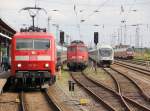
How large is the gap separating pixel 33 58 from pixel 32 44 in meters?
0.80

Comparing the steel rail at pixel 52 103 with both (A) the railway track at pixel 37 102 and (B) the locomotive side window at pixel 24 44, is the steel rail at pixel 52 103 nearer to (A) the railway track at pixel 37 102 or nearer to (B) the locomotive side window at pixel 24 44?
(A) the railway track at pixel 37 102

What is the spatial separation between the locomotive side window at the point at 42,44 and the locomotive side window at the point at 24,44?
0.26 metres

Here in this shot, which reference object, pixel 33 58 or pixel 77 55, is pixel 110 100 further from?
pixel 77 55

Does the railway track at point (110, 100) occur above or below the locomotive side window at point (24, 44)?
below

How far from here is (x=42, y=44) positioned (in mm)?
25094

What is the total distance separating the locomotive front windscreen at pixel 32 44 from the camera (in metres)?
24.9

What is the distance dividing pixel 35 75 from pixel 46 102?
362 centimetres

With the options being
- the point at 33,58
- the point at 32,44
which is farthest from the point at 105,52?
the point at 33,58

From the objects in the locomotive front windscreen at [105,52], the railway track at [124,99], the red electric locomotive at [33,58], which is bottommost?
the railway track at [124,99]

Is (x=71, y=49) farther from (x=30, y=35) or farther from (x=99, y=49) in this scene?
(x=30, y=35)

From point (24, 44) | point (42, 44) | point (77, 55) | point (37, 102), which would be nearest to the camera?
point (37, 102)

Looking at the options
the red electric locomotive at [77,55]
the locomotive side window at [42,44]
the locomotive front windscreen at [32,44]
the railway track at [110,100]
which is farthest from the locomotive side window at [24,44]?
the red electric locomotive at [77,55]

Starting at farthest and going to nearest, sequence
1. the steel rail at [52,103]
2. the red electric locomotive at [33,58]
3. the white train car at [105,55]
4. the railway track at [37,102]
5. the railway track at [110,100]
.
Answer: the white train car at [105,55], the red electric locomotive at [33,58], the railway track at [110,100], the railway track at [37,102], the steel rail at [52,103]

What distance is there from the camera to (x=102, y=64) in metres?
59.6
